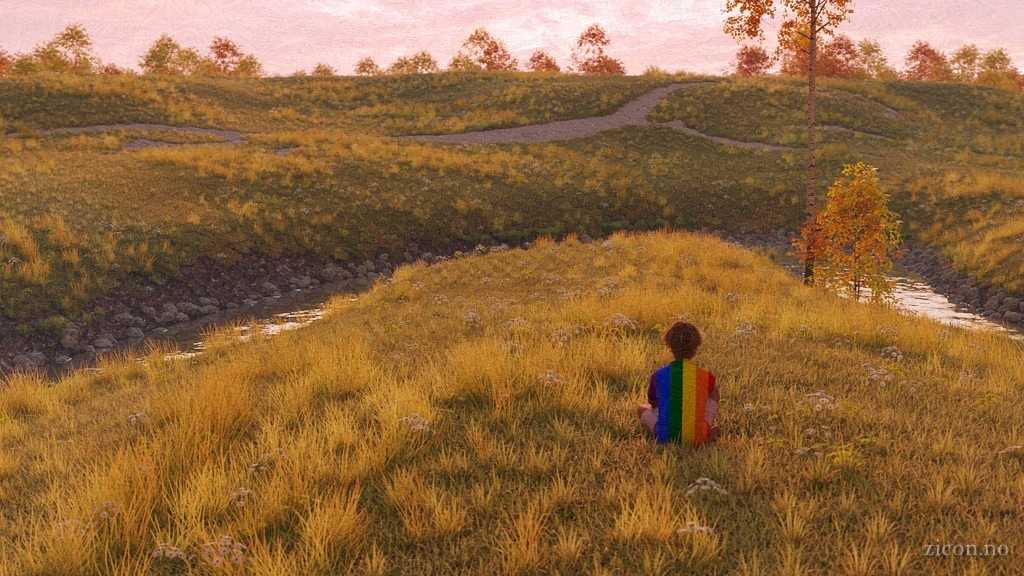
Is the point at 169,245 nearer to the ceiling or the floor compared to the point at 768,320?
nearer to the ceiling

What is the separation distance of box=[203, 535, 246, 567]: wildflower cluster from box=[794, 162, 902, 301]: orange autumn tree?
1488 cm

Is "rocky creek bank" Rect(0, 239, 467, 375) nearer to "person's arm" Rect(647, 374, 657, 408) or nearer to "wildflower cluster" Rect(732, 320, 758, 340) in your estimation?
"wildflower cluster" Rect(732, 320, 758, 340)

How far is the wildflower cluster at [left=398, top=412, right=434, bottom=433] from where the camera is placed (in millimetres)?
5185

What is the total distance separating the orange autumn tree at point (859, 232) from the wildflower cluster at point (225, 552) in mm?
14880

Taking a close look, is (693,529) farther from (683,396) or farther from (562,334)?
(562,334)

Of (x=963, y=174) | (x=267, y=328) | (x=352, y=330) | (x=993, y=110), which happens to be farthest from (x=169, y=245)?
(x=993, y=110)

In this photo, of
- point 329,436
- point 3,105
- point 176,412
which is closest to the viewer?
point 329,436

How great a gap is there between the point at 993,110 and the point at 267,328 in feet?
197

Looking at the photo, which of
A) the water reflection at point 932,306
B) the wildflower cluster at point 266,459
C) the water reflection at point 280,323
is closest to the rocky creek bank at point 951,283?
the water reflection at point 932,306

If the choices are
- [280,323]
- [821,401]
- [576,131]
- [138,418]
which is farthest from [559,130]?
[138,418]

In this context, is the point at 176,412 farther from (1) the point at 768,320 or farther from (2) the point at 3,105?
(2) the point at 3,105

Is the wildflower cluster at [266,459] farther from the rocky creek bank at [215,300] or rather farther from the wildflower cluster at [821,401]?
the rocky creek bank at [215,300]

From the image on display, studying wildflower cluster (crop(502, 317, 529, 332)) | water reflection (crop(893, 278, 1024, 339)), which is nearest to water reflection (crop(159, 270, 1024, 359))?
water reflection (crop(893, 278, 1024, 339))

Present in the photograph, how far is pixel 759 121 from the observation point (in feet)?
143
